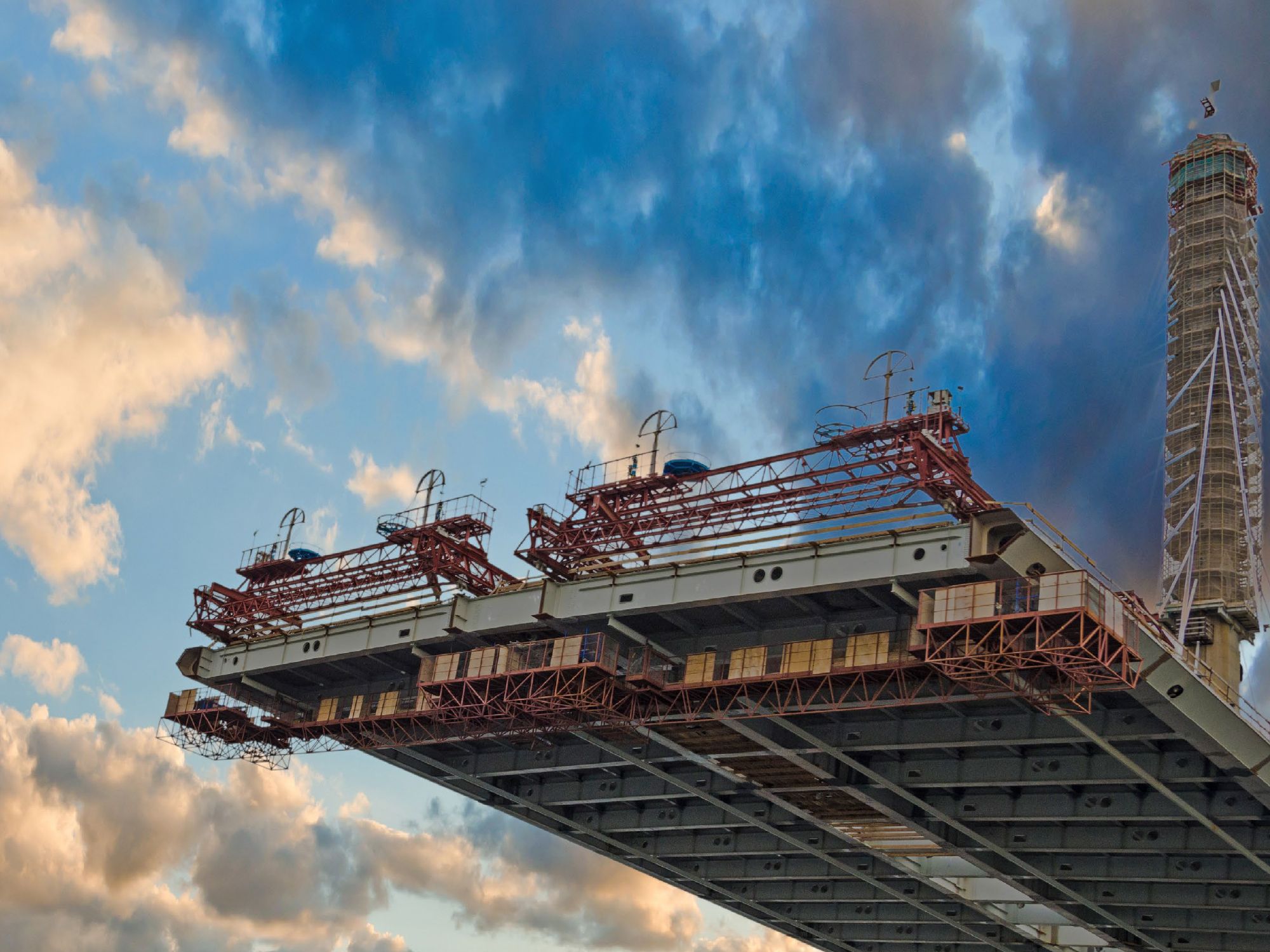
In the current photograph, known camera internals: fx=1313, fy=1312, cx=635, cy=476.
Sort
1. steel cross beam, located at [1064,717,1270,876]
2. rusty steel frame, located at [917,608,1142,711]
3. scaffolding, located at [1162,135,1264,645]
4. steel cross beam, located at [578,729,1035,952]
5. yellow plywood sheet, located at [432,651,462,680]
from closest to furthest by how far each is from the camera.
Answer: rusty steel frame, located at [917,608,1142,711], steel cross beam, located at [1064,717,1270,876], yellow plywood sheet, located at [432,651,462,680], steel cross beam, located at [578,729,1035,952], scaffolding, located at [1162,135,1264,645]

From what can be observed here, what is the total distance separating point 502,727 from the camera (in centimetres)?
5678

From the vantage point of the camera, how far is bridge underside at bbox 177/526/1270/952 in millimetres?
47406

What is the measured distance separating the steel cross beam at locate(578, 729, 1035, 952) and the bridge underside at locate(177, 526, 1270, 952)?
14 centimetres

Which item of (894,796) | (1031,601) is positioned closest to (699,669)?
(894,796)

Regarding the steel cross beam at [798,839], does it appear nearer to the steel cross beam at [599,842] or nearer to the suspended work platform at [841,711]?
the suspended work platform at [841,711]

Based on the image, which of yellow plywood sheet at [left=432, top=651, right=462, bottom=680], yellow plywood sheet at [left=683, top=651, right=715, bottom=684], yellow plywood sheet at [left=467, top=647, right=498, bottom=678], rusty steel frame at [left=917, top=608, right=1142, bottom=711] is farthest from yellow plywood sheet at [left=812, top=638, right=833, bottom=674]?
yellow plywood sheet at [left=432, top=651, right=462, bottom=680]

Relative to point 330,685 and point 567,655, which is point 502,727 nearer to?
point 567,655

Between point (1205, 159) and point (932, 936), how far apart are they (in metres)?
62.9

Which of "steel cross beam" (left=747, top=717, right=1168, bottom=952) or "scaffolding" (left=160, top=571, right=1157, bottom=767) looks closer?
"scaffolding" (left=160, top=571, right=1157, bottom=767)

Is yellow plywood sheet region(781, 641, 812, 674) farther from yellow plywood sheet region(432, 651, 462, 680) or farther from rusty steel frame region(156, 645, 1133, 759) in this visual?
yellow plywood sheet region(432, 651, 462, 680)

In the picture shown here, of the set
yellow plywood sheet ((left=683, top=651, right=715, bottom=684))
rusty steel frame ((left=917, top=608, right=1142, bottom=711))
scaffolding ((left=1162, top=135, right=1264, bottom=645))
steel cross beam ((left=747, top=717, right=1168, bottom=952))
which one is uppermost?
scaffolding ((left=1162, top=135, right=1264, bottom=645))

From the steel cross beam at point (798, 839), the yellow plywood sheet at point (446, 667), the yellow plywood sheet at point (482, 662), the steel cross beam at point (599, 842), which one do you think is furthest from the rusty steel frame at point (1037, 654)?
the steel cross beam at point (599, 842)

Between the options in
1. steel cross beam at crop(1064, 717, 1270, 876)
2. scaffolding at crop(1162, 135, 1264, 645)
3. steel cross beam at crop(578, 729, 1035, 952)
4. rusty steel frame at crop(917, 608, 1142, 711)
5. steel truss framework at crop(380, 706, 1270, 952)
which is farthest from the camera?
scaffolding at crop(1162, 135, 1264, 645)

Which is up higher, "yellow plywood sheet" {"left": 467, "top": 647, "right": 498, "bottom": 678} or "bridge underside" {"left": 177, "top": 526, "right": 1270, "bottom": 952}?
"yellow plywood sheet" {"left": 467, "top": 647, "right": 498, "bottom": 678}
